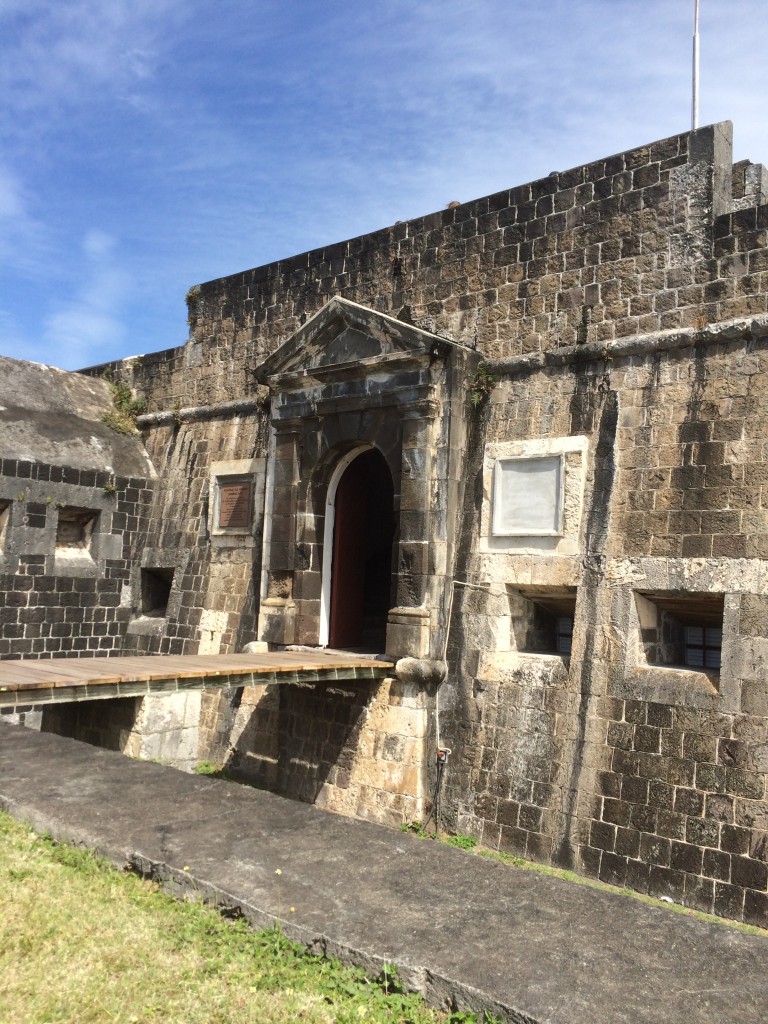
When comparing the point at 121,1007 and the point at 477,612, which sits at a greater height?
the point at 477,612

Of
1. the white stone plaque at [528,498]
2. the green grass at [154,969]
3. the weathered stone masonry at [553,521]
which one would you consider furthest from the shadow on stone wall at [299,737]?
the green grass at [154,969]

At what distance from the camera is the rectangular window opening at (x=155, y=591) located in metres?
12.8

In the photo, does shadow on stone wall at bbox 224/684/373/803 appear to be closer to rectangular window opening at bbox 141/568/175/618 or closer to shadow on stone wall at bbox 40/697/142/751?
shadow on stone wall at bbox 40/697/142/751

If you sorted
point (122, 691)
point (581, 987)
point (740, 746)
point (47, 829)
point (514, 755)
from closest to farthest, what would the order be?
point (581, 987), point (47, 829), point (122, 691), point (740, 746), point (514, 755)

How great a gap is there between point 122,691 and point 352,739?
131 inches

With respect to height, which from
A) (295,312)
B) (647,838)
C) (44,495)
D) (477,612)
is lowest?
(647,838)

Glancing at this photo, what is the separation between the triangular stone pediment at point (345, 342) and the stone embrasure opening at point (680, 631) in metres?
3.17

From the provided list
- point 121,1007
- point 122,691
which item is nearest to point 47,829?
point 121,1007

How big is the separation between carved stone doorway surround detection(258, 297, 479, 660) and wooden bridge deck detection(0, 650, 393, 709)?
783 mm

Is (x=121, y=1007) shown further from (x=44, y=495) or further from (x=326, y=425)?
(x=44, y=495)

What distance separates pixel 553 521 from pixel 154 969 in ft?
18.8

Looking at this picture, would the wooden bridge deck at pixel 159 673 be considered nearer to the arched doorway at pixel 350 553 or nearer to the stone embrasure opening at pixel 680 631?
the arched doorway at pixel 350 553

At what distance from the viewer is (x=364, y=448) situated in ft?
32.9

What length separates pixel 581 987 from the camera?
2.68 meters
